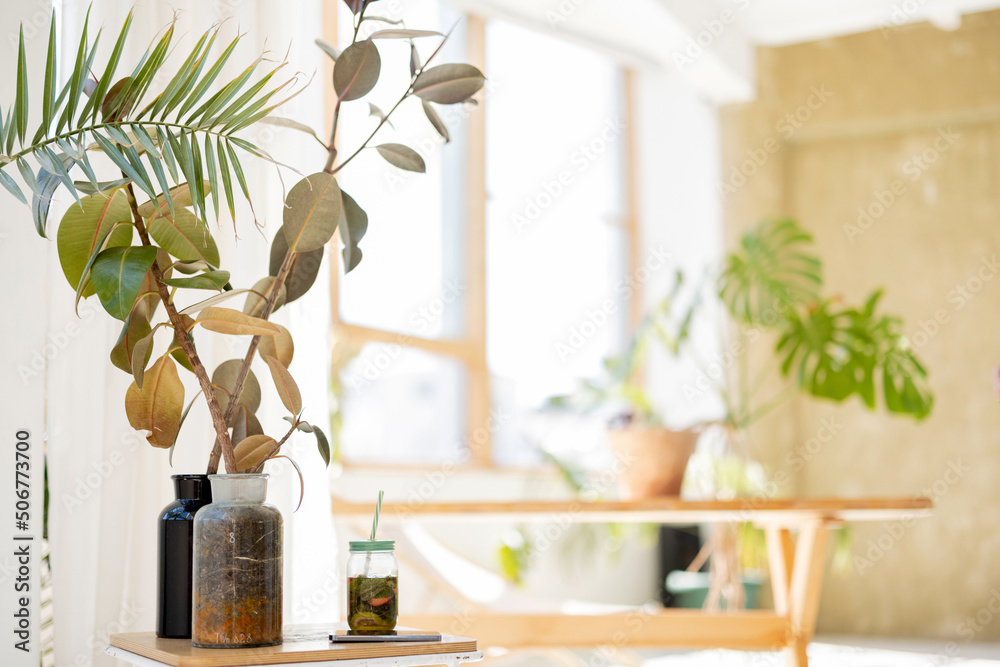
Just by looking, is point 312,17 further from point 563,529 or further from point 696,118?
point 696,118

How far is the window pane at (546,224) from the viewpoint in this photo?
17.2ft

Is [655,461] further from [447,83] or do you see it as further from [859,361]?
[447,83]

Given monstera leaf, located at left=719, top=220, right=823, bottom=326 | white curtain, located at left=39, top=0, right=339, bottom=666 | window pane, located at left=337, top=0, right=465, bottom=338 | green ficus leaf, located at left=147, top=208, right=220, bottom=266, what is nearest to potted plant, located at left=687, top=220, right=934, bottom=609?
monstera leaf, located at left=719, top=220, right=823, bottom=326

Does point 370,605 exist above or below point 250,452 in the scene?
below

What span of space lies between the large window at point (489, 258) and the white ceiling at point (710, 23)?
0.18 metres

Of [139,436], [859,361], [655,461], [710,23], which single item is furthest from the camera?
[710,23]

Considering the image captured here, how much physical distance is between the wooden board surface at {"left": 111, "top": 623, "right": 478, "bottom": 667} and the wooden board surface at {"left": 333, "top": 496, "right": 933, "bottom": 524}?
1.16 m

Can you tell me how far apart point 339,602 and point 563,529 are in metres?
3.01

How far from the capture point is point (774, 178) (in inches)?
242

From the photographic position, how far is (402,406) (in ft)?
15.1

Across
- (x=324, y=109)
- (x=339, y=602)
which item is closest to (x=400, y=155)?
(x=324, y=109)

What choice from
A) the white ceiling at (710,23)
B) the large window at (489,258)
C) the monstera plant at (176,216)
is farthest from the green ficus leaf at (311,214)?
the white ceiling at (710,23)

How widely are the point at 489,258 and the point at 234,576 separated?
3.86 meters

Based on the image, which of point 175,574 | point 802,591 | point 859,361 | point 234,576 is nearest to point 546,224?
point 859,361
